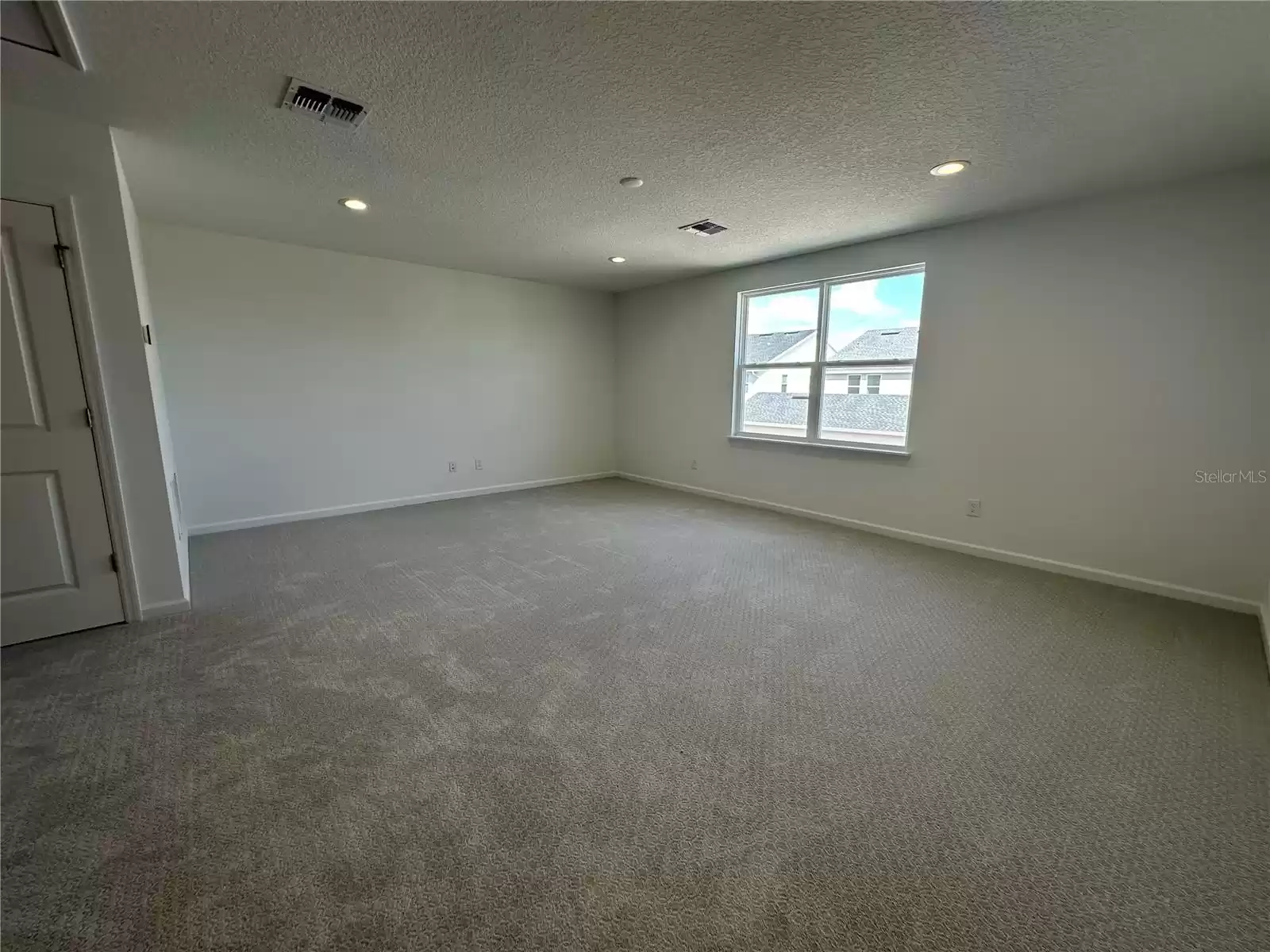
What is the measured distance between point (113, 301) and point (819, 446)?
4.79m

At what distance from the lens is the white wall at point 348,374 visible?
4.00 metres

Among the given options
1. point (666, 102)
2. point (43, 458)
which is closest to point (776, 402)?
point (666, 102)

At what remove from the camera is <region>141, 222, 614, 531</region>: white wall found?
13.1ft

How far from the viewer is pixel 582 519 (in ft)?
15.1

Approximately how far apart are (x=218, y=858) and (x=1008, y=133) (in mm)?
3972

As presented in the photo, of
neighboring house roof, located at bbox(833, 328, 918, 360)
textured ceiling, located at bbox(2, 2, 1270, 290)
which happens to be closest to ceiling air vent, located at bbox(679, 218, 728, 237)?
textured ceiling, located at bbox(2, 2, 1270, 290)

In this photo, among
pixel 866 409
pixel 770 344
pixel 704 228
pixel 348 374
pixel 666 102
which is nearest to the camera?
pixel 666 102

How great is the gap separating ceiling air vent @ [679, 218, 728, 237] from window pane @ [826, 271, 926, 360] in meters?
1.32

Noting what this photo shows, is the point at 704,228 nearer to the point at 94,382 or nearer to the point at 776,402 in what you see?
the point at 776,402

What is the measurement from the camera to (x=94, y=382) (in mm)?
2396

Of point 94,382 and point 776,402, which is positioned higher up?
point 94,382

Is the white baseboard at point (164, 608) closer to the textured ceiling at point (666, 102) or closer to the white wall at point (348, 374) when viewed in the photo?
the white wall at point (348, 374)

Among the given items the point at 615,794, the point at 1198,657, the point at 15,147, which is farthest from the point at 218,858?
the point at 1198,657

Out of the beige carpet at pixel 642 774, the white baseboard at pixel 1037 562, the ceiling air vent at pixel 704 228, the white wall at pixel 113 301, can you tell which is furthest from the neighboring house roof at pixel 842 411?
the white wall at pixel 113 301
